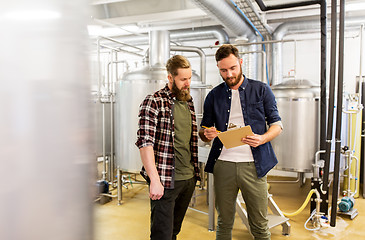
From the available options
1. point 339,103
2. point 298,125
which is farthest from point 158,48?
point 339,103

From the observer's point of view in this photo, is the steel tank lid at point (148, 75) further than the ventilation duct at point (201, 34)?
No

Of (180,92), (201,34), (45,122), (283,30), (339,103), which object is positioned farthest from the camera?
(201,34)

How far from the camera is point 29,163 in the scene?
0.38m

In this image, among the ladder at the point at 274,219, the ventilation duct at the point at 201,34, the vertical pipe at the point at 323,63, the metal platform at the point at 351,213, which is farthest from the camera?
the ventilation duct at the point at 201,34

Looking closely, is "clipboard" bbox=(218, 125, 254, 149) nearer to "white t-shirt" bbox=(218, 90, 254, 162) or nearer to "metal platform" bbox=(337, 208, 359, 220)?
"white t-shirt" bbox=(218, 90, 254, 162)

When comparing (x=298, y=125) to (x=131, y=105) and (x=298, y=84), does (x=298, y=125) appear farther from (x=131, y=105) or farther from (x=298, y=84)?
(x=131, y=105)

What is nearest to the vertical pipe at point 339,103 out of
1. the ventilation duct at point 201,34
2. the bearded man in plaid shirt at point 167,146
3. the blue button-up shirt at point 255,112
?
the blue button-up shirt at point 255,112

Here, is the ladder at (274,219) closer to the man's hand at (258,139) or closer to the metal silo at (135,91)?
the man's hand at (258,139)

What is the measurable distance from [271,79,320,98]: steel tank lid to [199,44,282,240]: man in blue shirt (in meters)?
2.15

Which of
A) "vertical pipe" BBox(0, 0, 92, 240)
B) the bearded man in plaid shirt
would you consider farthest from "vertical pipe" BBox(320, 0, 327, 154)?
"vertical pipe" BBox(0, 0, 92, 240)

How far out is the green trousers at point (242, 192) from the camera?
1.83 meters

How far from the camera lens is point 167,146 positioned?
168 cm

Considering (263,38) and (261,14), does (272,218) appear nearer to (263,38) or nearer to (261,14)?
(261,14)

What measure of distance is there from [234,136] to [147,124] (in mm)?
508
